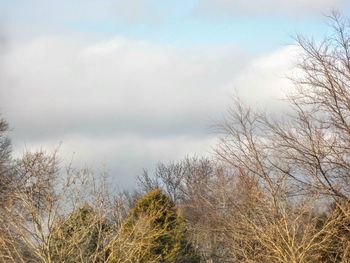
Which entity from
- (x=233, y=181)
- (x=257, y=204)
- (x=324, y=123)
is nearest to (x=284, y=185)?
(x=257, y=204)

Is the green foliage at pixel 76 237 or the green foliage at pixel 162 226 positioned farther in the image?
the green foliage at pixel 162 226

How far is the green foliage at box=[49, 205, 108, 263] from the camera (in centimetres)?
1374

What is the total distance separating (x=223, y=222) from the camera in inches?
814

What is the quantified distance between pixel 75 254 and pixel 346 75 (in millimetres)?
7937

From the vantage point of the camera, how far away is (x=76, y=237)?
45.4 feet

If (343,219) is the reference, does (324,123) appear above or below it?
above

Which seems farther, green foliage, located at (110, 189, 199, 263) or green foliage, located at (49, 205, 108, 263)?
green foliage, located at (110, 189, 199, 263)

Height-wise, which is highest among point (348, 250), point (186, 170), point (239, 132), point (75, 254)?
point (186, 170)

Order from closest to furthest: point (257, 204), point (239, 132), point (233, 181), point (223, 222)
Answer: point (257, 204), point (239, 132), point (223, 222), point (233, 181)

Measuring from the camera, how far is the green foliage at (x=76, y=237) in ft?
45.1

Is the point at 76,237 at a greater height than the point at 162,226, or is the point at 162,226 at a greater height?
the point at 162,226

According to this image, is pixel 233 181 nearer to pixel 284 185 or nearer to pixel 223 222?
pixel 223 222

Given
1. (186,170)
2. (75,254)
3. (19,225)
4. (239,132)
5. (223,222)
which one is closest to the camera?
(19,225)

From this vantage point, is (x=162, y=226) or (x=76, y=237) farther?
(x=162, y=226)
